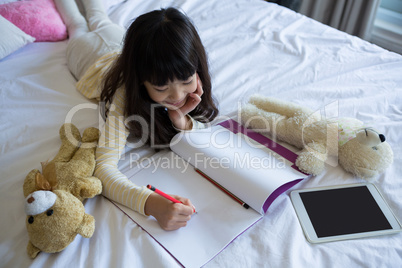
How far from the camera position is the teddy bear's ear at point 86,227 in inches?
24.1

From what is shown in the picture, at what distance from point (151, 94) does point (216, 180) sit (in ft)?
0.94

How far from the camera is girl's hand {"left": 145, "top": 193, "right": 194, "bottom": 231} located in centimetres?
64

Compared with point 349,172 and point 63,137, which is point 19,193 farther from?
point 349,172

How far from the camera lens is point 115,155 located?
2.63 feet

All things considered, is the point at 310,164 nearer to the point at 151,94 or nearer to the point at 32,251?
the point at 151,94

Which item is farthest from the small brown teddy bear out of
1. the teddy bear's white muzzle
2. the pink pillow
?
the pink pillow

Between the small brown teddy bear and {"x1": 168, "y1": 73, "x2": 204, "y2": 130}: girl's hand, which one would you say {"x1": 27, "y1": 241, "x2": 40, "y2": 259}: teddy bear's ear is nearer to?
the small brown teddy bear

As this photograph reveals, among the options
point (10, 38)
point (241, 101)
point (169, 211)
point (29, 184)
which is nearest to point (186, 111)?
point (241, 101)

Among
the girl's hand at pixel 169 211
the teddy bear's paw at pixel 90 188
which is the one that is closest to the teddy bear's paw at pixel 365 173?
→ the girl's hand at pixel 169 211

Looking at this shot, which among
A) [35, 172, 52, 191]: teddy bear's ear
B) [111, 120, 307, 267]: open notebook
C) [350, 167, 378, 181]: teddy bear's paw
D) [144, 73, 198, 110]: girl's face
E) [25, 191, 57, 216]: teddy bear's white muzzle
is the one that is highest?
[144, 73, 198, 110]: girl's face

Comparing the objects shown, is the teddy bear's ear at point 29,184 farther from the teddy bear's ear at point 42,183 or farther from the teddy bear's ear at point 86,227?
the teddy bear's ear at point 86,227

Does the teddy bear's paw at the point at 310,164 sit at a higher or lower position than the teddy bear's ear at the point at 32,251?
higher

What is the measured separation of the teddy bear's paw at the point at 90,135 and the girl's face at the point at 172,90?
19 centimetres

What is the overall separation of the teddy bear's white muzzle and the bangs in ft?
1.16
